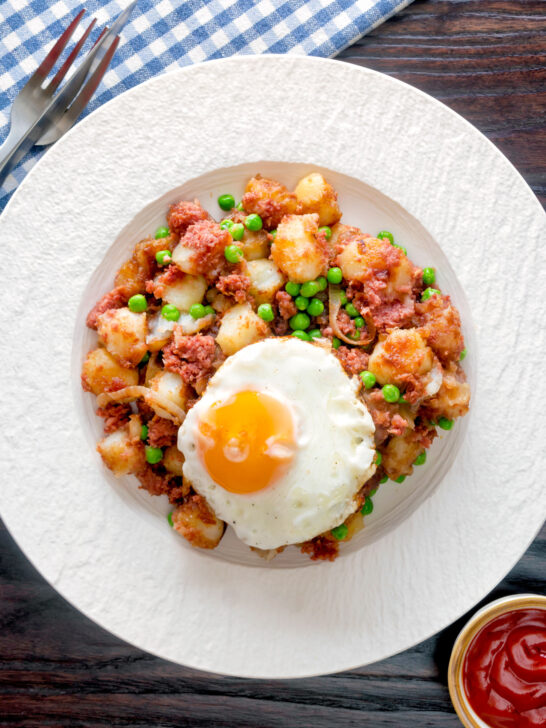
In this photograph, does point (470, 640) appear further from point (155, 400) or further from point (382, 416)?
point (155, 400)

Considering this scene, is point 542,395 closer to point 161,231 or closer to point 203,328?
point 203,328

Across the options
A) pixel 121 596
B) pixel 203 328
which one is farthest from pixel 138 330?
pixel 121 596

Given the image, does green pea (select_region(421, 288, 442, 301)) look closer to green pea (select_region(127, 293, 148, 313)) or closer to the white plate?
the white plate

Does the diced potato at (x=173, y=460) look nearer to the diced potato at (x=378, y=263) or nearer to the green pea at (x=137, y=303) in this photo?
the green pea at (x=137, y=303)

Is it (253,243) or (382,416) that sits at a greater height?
(253,243)

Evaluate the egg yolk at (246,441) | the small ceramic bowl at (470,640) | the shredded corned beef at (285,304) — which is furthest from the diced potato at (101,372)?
the small ceramic bowl at (470,640)

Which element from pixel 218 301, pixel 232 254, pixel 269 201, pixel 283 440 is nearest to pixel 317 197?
pixel 269 201
